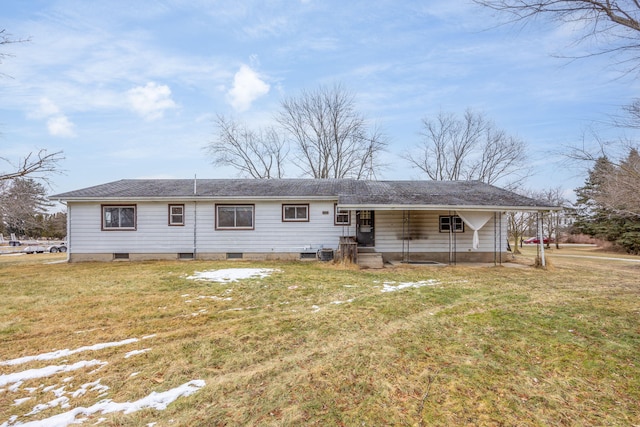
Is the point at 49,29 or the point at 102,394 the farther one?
the point at 49,29

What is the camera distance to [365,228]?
12.6m

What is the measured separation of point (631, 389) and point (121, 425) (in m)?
4.78

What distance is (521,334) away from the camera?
172 inches

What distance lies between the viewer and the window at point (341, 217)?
12.6m

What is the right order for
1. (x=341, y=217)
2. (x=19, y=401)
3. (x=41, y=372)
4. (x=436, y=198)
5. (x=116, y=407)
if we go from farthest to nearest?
(x=341, y=217) → (x=436, y=198) → (x=41, y=372) → (x=19, y=401) → (x=116, y=407)

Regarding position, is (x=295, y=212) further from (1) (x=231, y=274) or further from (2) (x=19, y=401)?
(2) (x=19, y=401)

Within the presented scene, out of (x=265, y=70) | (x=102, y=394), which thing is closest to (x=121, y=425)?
(x=102, y=394)

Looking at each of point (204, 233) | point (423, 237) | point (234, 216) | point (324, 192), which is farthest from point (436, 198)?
point (204, 233)

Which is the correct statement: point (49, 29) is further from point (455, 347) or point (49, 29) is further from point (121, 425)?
point (455, 347)

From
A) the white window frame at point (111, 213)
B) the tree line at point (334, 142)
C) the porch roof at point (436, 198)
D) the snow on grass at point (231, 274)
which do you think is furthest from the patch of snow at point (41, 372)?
the tree line at point (334, 142)

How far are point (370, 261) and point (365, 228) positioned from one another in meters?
1.89

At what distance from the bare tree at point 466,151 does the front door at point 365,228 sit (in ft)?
58.0

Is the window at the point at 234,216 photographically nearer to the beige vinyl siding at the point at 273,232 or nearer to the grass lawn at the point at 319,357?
the beige vinyl siding at the point at 273,232

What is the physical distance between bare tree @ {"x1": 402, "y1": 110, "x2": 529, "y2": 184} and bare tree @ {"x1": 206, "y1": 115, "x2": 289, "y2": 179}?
12.3m
